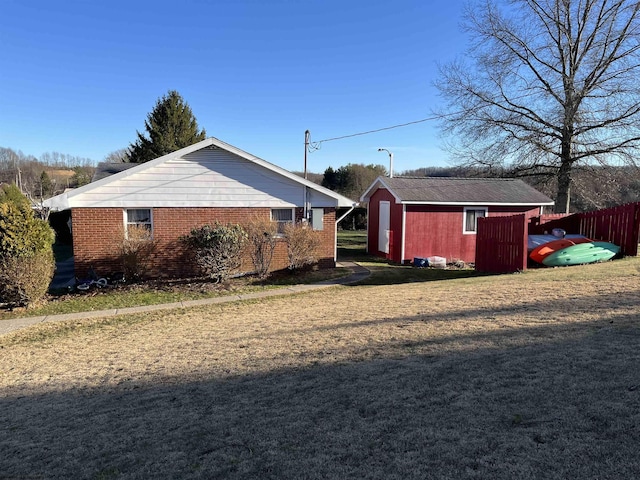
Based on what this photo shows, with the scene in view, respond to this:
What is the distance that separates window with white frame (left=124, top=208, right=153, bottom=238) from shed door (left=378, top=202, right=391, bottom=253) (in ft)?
31.8

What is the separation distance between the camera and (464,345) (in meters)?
5.19

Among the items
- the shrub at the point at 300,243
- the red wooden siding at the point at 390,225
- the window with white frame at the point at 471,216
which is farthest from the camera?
the window with white frame at the point at 471,216

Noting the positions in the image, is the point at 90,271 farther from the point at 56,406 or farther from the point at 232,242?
the point at 56,406

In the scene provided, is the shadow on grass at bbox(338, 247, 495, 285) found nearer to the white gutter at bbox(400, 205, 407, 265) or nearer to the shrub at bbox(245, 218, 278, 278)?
the white gutter at bbox(400, 205, 407, 265)

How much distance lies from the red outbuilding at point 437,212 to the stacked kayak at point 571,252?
4755 mm

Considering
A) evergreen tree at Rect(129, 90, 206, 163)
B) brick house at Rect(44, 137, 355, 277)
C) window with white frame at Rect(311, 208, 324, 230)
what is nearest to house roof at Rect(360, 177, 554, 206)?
window with white frame at Rect(311, 208, 324, 230)

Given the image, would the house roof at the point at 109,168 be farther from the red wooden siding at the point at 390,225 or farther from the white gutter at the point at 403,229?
the white gutter at the point at 403,229

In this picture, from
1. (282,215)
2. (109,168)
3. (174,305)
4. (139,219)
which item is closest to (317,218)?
(282,215)

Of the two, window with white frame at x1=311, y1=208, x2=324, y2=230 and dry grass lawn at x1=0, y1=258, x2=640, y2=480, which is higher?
window with white frame at x1=311, y1=208, x2=324, y2=230

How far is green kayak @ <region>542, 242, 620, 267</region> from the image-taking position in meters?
13.1

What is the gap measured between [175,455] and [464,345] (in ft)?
11.2

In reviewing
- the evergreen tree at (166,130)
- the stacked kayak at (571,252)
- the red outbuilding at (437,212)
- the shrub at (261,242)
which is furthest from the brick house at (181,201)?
the evergreen tree at (166,130)

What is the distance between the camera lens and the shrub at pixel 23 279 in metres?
9.98

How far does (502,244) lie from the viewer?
1356 cm
